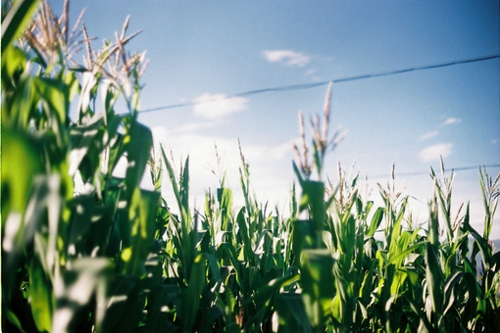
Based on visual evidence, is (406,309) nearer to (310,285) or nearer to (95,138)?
(310,285)

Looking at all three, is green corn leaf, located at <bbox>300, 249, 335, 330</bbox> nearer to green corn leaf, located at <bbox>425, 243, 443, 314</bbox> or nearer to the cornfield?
the cornfield

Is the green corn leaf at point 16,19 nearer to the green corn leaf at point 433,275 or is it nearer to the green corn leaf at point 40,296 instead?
the green corn leaf at point 40,296

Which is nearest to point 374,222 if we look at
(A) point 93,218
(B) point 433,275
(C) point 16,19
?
(B) point 433,275

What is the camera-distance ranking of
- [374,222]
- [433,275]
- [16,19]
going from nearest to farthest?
[16,19]
[433,275]
[374,222]

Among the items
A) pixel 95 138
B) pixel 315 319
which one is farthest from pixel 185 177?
pixel 315 319

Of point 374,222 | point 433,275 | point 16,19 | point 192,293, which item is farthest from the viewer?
point 374,222

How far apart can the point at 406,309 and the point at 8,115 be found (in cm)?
165

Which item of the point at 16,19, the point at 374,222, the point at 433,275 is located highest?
the point at 16,19

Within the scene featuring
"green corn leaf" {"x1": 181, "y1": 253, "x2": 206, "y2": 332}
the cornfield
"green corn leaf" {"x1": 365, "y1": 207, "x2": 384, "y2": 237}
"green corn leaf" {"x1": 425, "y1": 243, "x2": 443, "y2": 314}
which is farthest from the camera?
"green corn leaf" {"x1": 365, "y1": 207, "x2": 384, "y2": 237}

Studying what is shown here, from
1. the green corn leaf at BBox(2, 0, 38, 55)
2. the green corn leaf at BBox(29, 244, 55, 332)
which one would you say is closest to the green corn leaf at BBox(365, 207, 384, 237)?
the green corn leaf at BBox(29, 244, 55, 332)

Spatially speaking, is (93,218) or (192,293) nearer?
(93,218)

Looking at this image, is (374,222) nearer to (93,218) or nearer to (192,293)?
(192,293)

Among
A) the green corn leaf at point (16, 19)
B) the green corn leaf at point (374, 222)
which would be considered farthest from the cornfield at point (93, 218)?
the green corn leaf at point (374, 222)

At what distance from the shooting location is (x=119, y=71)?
80 centimetres
